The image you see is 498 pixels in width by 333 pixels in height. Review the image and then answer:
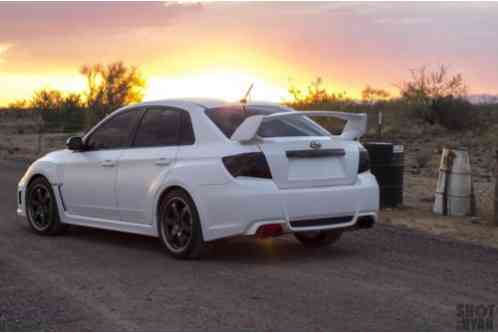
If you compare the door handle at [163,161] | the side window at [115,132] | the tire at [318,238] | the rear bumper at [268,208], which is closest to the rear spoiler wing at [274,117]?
the rear bumper at [268,208]

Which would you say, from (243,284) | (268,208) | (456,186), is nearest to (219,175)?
(268,208)

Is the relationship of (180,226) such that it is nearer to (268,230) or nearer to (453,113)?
(268,230)

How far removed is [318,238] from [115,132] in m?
2.51

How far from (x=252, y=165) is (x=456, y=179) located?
5233 millimetres

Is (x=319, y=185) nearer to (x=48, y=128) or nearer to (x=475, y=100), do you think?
(x=475, y=100)

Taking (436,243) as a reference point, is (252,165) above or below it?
above

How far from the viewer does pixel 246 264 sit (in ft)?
31.2

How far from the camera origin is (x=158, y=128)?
34.3 ft

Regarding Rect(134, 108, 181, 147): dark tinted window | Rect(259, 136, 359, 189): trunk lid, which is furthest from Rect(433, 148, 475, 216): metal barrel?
Rect(134, 108, 181, 147): dark tinted window

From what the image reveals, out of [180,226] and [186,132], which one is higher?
[186,132]

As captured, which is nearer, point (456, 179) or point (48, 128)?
point (456, 179)

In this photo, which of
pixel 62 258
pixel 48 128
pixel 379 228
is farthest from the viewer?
pixel 48 128

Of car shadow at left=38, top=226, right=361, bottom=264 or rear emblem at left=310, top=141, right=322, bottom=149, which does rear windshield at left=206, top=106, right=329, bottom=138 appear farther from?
car shadow at left=38, top=226, right=361, bottom=264

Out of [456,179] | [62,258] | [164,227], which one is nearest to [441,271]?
[164,227]
